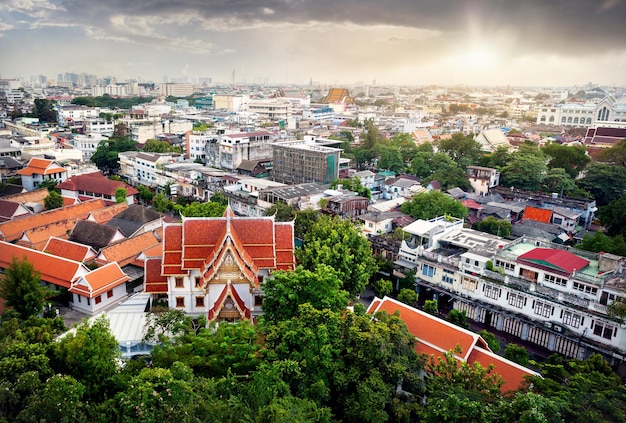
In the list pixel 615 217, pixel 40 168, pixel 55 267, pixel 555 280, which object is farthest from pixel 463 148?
pixel 40 168

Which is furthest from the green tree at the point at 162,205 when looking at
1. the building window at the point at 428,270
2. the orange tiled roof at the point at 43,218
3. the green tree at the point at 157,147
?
the building window at the point at 428,270

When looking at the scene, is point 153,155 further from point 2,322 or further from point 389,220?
point 2,322

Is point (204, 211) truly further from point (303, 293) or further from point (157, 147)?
point (157, 147)

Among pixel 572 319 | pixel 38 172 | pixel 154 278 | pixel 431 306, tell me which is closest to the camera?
pixel 572 319

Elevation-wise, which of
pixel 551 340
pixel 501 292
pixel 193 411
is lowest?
pixel 551 340

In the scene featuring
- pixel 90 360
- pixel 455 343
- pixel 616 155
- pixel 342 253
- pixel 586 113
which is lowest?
pixel 455 343

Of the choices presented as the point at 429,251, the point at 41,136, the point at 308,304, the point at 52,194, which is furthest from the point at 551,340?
the point at 41,136

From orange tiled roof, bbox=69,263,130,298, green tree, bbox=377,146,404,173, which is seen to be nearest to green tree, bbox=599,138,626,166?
green tree, bbox=377,146,404,173

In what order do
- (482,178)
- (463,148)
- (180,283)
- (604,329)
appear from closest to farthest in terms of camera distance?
(604,329)
(180,283)
(482,178)
(463,148)
